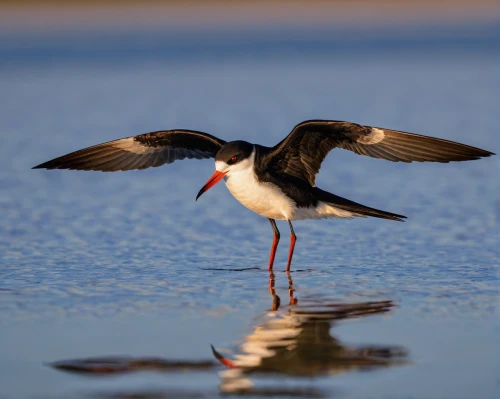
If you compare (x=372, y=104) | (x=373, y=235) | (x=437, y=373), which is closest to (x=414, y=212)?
(x=373, y=235)

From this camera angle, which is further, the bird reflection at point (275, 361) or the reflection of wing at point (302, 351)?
the reflection of wing at point (302, 351)

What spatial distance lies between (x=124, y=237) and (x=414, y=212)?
11.3ft

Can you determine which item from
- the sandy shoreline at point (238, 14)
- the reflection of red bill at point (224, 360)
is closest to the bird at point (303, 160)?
the reflection of red bill at point (224, 360)

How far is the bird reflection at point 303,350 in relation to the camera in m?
6.43

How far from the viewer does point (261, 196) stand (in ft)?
31.9

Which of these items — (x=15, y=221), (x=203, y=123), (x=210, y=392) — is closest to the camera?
(x=210, y=392)

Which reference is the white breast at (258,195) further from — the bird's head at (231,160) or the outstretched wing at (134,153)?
the outstretched wing at (134,153)

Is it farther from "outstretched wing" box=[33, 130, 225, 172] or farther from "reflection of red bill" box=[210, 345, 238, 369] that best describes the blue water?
"outstretched wing" box=[33, 130, 225, 172]

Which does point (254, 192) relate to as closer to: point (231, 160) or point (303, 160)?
point (231, 160)

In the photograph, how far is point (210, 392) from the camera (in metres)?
6.07

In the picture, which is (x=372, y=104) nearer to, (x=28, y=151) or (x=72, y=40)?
(x=28, y=151)

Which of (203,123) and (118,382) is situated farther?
(203,123)

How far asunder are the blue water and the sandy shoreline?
12.5 metres

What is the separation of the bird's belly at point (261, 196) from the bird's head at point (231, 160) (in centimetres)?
A: 11
